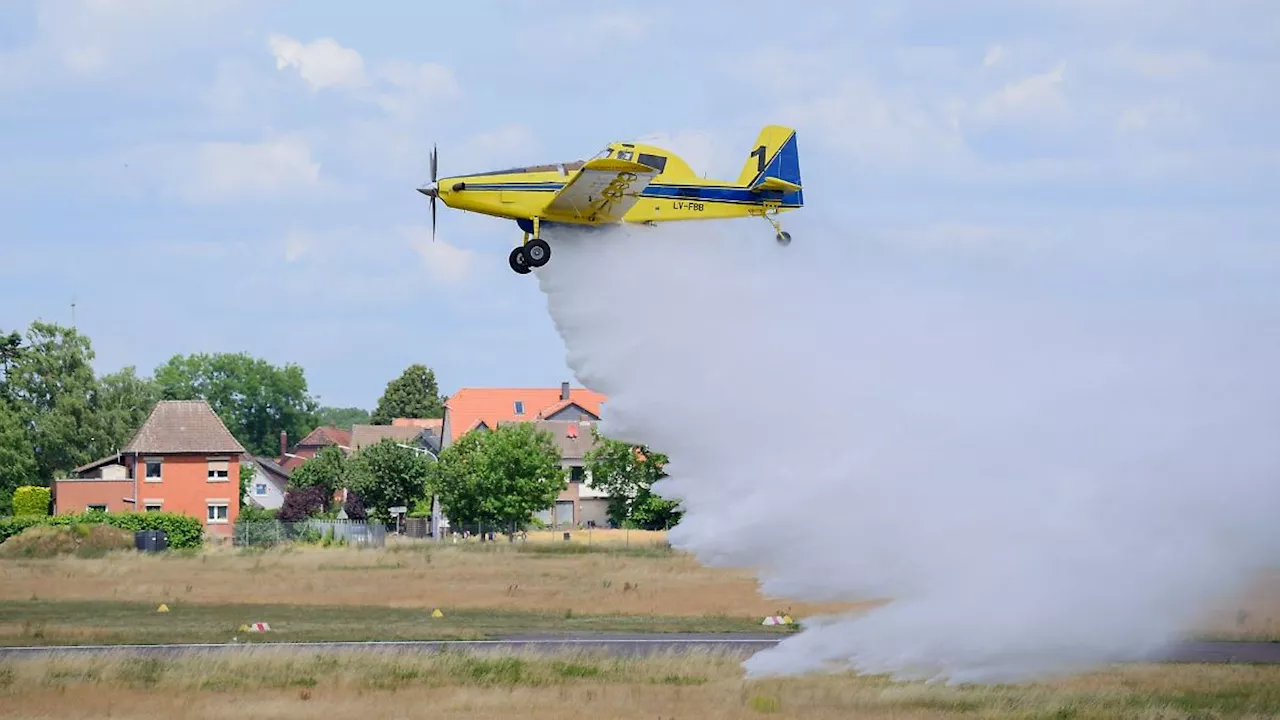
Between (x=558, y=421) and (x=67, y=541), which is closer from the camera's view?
(x=67, y=541)

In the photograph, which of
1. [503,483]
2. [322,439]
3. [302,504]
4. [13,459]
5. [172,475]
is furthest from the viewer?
[322,439]

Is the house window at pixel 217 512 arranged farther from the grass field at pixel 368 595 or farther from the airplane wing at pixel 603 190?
the airplane wing at pixel 603 190

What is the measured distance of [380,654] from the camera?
39.3 meters

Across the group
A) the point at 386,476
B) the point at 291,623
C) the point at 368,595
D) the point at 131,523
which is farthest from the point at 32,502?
the point at 291,623

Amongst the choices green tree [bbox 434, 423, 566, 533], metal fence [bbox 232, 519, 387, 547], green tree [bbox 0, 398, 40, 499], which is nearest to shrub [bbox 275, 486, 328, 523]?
green tree [bbox 434, 423, 566, 533]

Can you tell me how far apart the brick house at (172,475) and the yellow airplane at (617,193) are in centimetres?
6722

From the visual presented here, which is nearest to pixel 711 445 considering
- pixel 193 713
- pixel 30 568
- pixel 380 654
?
pixel 193 713

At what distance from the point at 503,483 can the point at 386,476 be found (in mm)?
16257

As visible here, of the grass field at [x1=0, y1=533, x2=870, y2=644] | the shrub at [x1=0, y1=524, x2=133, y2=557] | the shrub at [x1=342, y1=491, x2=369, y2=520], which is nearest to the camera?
the grass field at [x1=0, y1=533, x2=870, y2=644]

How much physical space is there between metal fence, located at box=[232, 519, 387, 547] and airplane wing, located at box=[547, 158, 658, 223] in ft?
172

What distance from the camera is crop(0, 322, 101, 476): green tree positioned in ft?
390

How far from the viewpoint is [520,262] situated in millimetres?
31641

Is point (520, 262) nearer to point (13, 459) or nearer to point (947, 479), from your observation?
point (947, 479)

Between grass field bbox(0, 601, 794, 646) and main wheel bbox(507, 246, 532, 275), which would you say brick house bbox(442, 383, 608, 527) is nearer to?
grass field bbox(0, 601, 794, 646)
